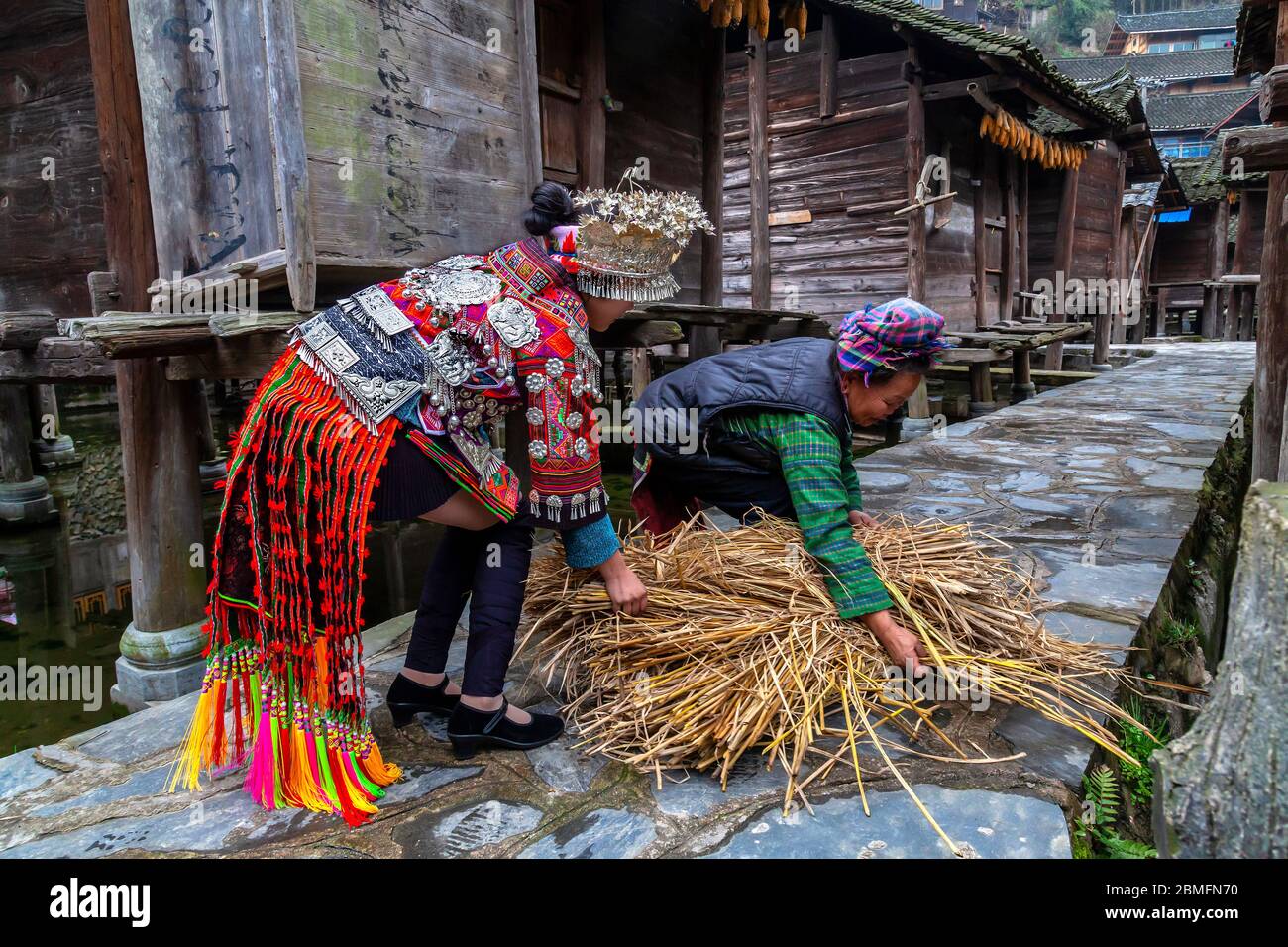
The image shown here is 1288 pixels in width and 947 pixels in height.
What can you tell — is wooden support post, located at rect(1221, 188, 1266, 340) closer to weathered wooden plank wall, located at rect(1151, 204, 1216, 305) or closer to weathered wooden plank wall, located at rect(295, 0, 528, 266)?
weathered wooden plank wall, located at rect(1151, 204, 1216, 305)

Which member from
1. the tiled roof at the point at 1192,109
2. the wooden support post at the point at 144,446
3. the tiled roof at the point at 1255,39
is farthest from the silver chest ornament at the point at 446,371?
the tiled roof at the point at 1192,109

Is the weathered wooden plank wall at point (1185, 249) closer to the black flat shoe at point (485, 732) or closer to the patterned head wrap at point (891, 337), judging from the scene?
the patterned head wrap at point (891, 337)

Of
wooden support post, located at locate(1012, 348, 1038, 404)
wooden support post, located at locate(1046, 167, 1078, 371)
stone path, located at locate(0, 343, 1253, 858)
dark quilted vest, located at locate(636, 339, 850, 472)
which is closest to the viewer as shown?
stone path, located at locate(0, 343, 1253, 858)

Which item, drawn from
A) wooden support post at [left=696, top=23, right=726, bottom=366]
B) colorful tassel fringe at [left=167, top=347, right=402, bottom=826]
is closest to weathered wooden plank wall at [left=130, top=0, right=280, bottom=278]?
colorful tassel fringe at [left=167, top=347, right=402, bottom=826]

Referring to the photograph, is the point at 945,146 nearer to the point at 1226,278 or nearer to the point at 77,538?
the point at 77,538

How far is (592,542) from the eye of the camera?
214cm

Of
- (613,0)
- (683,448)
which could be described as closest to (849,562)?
(683,448)

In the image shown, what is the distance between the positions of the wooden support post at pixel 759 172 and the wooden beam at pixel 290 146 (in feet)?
17.6

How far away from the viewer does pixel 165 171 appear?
3344 mm

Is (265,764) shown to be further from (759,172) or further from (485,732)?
(759,172)

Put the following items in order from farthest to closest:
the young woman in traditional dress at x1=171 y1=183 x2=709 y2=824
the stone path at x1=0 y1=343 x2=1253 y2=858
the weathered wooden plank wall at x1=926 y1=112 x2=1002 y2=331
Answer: the weathered wooden plank wall at x1=926 y1=112 x2=1002 y2=331, the young woman in traditional dress at x1=171 y1=183 x2=709 y2=824, the stone path at x1=0 y1=343 x2=1253 y2=858

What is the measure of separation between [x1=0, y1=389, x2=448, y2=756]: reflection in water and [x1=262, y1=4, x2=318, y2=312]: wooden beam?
1.65 meters

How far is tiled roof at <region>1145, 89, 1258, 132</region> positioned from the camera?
98.7 ft

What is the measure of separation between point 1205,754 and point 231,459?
193cm
